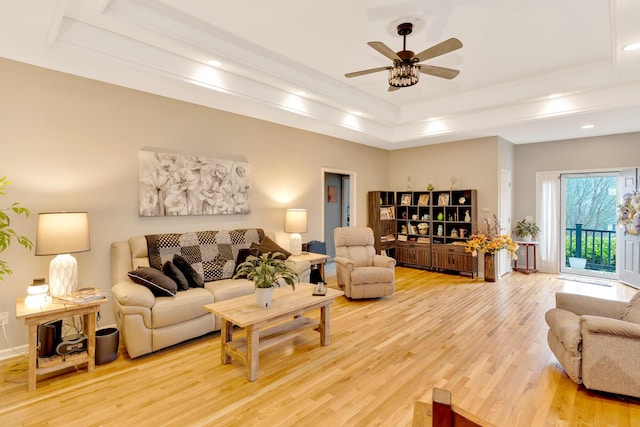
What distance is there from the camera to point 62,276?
2867 mm

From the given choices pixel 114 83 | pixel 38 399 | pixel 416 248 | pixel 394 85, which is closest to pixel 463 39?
pixel 394 85

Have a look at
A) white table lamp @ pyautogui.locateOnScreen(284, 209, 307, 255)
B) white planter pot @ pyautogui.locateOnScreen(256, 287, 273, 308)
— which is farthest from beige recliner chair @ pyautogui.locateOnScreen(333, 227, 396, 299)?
white planter pot @ pyautogui.locateOnScreen(256, 287, 273, 308)

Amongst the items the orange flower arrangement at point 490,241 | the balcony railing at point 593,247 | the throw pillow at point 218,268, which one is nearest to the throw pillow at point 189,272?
the throw pillow at point 218,268

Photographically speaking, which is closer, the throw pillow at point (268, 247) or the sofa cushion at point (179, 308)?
the sofa cushion at point (179, 308)

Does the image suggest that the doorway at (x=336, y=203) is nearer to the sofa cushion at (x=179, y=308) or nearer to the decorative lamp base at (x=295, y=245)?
the decorative lamp base at (x=295, y=245)

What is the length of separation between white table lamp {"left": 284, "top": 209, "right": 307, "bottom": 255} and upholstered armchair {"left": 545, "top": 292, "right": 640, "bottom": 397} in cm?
333

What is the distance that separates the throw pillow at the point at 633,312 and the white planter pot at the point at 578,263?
5.01 metres

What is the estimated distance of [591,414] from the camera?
2215mm

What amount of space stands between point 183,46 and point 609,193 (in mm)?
8001

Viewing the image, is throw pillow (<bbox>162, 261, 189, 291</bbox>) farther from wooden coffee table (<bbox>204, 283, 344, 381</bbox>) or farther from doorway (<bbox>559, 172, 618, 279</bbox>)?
doorway (<bbox>559, 172, 618, 279</bbox>)

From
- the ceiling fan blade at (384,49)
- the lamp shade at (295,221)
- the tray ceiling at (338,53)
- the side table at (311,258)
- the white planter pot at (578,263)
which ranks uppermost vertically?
the tray ceiling at (338,53)

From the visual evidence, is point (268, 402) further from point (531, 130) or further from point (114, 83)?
point (531, 130)

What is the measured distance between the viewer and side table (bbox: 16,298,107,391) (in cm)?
249

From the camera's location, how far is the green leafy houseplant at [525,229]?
21.9 ft
